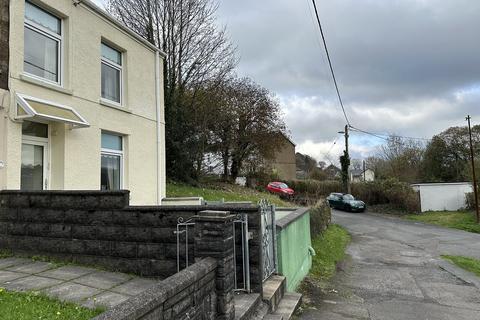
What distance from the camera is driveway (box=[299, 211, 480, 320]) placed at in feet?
23.4

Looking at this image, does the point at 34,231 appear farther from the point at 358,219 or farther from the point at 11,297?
the point at 358,219

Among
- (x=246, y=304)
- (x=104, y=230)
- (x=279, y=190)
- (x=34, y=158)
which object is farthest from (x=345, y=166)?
(x=246, y=304)

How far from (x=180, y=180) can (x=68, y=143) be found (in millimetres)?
12772

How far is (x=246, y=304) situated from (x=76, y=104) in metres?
7.10

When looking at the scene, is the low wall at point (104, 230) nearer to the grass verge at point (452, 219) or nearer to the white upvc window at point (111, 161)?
the white upvc window at point (111, 161)

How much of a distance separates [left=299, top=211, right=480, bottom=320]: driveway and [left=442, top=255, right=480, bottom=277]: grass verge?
1.31 ft

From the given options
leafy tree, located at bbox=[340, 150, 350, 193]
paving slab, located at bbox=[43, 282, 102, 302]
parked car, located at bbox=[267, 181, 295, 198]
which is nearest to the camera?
paving slab, located at bbox=[43, 282, 102, 302]

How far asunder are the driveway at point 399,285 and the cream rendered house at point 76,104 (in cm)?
620

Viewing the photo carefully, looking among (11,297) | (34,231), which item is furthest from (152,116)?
(11,297)

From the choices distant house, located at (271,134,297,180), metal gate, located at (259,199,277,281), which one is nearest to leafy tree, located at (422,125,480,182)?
distant house, located at (271,134,297,180)

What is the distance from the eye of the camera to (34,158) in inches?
343

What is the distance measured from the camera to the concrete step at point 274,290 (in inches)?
211

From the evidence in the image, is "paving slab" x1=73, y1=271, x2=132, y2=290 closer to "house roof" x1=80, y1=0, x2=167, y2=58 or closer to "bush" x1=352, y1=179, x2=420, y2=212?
"house roof" x1=80, y1=0, x2=167, y2=58

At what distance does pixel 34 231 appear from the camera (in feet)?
20.3
